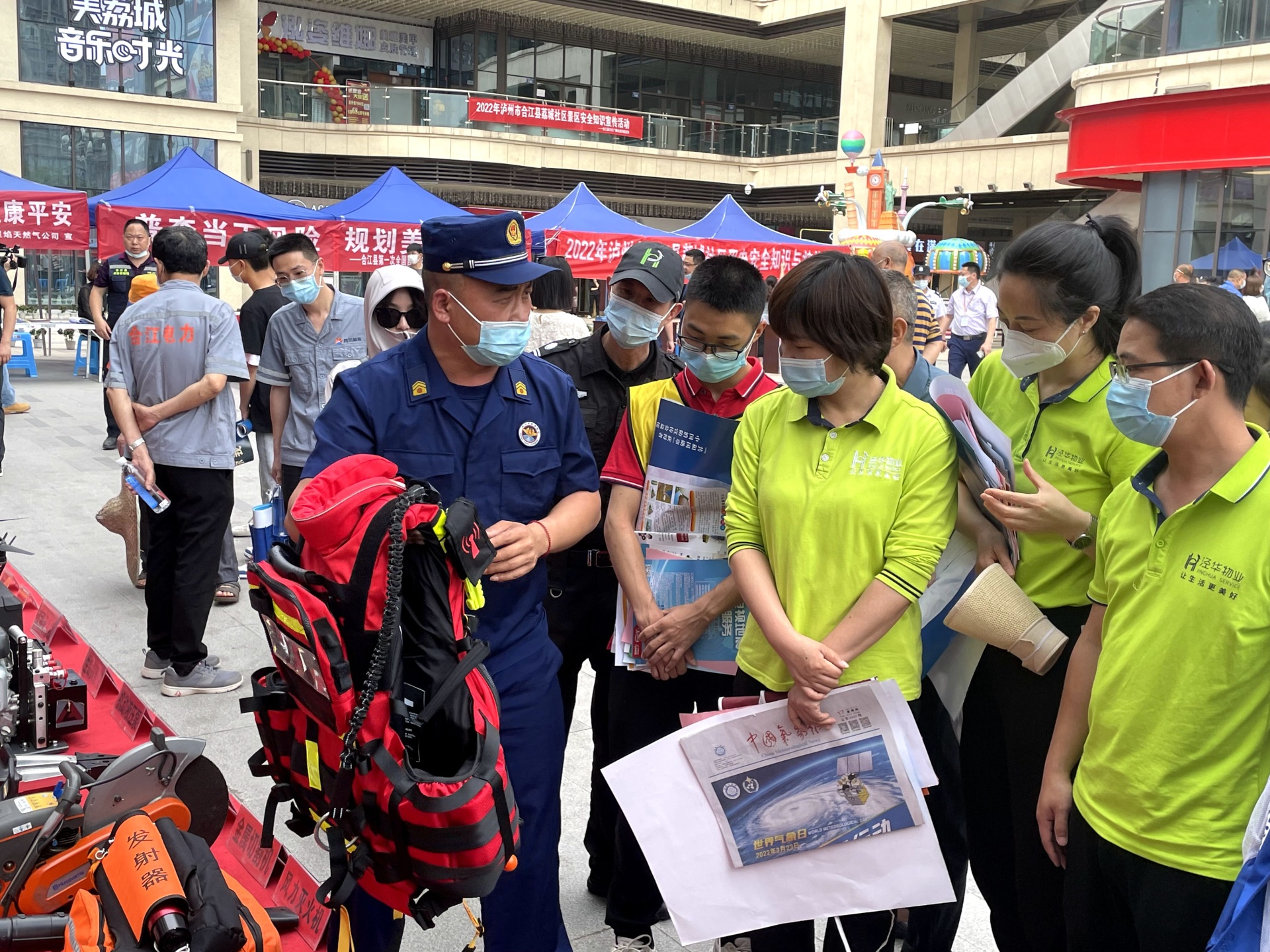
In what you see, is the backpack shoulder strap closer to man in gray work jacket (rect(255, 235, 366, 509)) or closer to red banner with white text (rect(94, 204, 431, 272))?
man in gray work jacket (rect(255, 235, 366, 509))

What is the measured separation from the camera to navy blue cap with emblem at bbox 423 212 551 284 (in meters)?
2.32

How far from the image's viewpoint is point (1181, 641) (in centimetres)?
178

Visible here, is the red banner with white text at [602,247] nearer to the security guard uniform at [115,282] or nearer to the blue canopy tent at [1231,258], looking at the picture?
the security guard uniform at [115,282]

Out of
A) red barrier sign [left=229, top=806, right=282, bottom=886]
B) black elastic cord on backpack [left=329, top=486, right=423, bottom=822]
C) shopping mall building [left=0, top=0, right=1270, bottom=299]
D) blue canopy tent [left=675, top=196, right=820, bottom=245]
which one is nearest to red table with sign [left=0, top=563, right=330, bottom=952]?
red barrier sign [left=229, top=806, right=282, bottom=886]

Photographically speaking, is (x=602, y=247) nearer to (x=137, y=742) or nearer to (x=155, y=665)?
(x=155, y=665)

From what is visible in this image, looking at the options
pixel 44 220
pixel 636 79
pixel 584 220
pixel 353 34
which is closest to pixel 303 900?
pixel 44 220

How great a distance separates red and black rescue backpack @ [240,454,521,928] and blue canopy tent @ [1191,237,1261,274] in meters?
18.8

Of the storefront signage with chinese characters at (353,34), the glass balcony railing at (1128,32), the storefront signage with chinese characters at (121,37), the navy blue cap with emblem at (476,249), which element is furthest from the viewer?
the storefront signage with chinese characters at (353,34)

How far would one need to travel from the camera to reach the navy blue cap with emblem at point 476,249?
7.63 feet

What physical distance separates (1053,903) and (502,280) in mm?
1731

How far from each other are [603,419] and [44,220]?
12.3 metres

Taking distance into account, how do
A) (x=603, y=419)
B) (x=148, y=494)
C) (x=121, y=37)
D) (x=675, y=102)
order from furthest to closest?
(x=675, y=102), (x=121, y=37), (x=148, y=494), (x=603, y=419)

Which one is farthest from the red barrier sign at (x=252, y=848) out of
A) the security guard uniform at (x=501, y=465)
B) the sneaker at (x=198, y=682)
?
the sneaker at (x=198, y=682)

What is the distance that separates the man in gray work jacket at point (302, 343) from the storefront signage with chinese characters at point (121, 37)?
20.6 m
